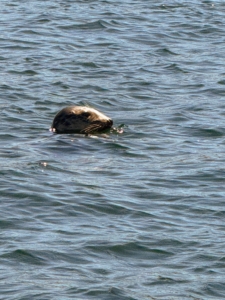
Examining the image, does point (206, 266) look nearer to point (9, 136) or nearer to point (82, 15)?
point (9, 136)

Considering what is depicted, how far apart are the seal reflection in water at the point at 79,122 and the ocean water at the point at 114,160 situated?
0.21m

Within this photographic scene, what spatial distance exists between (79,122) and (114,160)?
1629 millimetres

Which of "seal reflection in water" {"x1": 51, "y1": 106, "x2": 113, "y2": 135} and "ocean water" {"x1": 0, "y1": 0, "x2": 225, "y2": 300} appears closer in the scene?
"ocean water" {"x1": 0, "y1": 0, "x2": 225, "y2": 300}

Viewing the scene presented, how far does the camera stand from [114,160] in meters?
13.6

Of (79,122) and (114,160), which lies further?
(79,122)

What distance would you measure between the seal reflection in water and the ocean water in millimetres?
207

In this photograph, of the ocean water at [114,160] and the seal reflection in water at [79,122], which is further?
the seal reflection in water at [79,122]

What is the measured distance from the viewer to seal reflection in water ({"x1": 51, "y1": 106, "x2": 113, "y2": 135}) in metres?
14.9

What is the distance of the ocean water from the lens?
31.9ft

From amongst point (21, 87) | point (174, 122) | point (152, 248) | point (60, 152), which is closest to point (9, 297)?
point (152, 248)

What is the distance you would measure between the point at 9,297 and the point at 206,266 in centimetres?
213

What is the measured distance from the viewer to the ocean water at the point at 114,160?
31.9ft

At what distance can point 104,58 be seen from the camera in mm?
20125

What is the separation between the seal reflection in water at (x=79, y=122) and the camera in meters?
14.9
